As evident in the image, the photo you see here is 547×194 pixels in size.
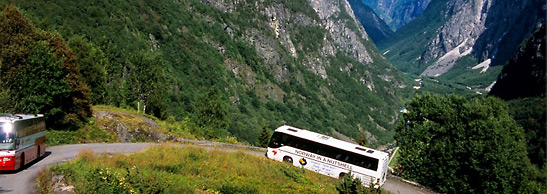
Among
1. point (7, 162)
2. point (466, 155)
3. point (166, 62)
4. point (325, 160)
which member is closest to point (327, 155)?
point (325, 160)

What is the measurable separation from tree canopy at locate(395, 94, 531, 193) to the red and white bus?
135ft

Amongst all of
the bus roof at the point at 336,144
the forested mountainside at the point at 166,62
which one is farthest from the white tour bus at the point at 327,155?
the forested mountainside at the point at 166,62

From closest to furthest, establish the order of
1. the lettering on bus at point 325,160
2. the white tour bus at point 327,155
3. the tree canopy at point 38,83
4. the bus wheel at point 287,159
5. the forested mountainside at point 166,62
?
the tree canopy at point 38,83 → the white tour bus at point 327,155 → the lettering on bus at point 325,160 → the bus wheel at point 287,159 → the forested mountainside at point 166,62

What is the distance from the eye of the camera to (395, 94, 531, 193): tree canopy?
5072 cm

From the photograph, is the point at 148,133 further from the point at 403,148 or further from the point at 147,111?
the point at 403,148

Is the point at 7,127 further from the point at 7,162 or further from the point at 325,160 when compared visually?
the point at 325,160

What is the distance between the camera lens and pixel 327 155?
134 feet

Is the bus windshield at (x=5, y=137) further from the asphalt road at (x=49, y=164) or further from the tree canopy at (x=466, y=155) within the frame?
the tree canopy at (x=466, y=155)

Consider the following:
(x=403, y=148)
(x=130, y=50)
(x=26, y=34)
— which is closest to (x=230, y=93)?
(x=130, y=50)

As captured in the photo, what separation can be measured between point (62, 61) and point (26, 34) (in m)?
8.93

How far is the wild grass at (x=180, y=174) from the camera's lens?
824 inches

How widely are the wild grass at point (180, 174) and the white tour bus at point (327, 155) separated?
2.84m

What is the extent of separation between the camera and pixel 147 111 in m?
73.8

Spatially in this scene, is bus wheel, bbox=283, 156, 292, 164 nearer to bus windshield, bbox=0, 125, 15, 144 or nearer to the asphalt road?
the asphalt road
